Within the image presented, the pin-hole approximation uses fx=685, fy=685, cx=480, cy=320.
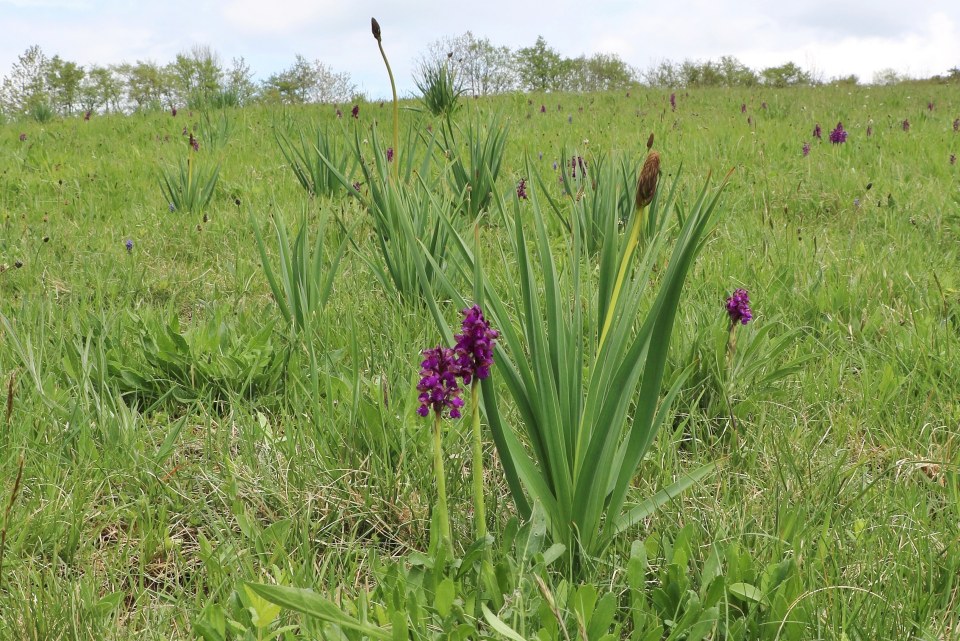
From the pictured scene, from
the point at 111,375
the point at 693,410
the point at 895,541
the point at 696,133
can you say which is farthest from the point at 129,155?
the point at 895,541

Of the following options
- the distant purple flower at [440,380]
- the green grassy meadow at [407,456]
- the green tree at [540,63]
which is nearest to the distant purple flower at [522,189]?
the green grassy meadow at [407,456]

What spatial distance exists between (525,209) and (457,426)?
215 centimetres

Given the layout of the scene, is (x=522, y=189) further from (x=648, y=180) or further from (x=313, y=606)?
(x=313, y=606)

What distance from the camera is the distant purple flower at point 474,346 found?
1074 millimetres

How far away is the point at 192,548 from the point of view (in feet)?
4.86

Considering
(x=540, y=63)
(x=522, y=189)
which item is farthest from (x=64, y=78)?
(x=522, y=189)

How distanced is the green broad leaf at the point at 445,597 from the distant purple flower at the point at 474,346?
0.33 metres

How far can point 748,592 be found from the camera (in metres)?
1.16

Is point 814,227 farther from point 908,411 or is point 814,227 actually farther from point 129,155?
point 129,155

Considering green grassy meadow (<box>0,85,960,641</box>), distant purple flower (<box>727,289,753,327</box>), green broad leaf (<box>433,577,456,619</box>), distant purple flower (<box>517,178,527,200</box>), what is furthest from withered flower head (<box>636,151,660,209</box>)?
distant purple flower (<box>517,178,527,200</box>)

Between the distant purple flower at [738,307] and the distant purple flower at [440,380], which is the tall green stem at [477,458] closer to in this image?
the distant purple flower at [440,380]

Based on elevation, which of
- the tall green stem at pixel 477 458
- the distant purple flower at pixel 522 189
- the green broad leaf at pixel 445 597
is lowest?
the green broad leaf at pixel 445 597

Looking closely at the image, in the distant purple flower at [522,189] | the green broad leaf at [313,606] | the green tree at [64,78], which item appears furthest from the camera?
the green tree at [64,78]

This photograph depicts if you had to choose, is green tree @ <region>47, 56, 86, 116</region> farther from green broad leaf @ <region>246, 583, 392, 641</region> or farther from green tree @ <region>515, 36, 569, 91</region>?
green broad leaf @ <region>246, 583, 392, 641</region>
